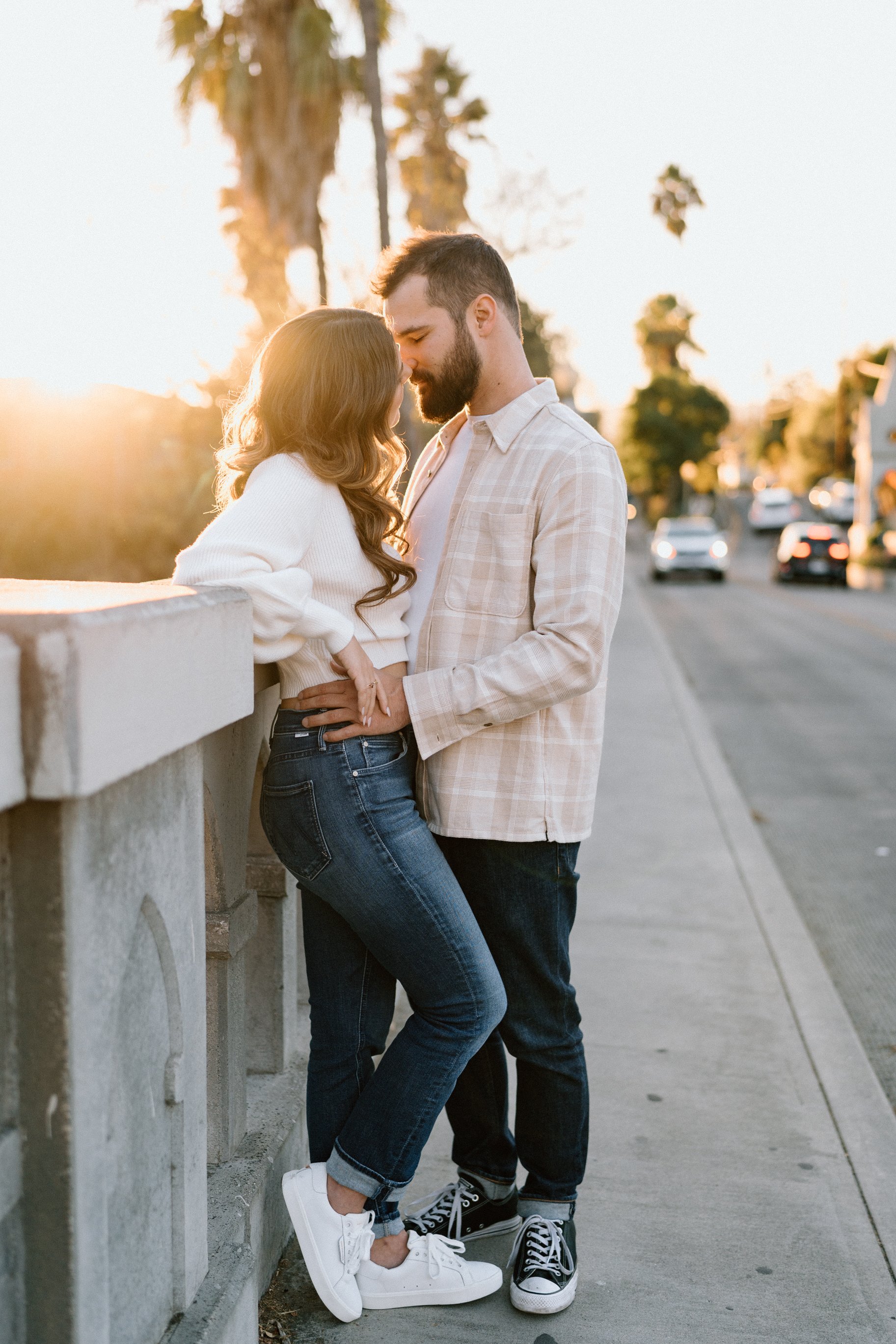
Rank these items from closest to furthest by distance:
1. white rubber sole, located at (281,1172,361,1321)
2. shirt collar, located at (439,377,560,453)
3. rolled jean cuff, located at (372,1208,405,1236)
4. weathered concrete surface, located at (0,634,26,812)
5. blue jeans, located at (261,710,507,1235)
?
1. weathered concrete surface, located at (0,634,26,812)
2. blue jeans, located at (261,710,507,1235)
3. white rubber sole, located at (281,1172,361,1321)
4. rolled jean cuff, located at (372,1208,405,1236)
5. shirt collar, located at (439,377,560,453)

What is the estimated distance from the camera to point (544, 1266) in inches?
98.3

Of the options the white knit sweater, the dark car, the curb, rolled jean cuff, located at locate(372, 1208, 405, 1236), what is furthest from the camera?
the dark car

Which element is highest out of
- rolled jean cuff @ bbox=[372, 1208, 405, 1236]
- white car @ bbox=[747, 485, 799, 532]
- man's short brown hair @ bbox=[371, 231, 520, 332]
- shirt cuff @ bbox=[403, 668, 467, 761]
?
white car @ bbox=[747, 485, 799, 532]

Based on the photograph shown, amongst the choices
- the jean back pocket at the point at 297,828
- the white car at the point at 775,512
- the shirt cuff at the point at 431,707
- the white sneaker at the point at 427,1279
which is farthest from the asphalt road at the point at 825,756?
the white car at the point at 775,512

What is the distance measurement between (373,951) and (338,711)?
0.45m

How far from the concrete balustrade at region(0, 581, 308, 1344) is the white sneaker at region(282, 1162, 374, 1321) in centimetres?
13

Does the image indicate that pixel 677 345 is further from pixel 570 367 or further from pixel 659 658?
pixel 659 658

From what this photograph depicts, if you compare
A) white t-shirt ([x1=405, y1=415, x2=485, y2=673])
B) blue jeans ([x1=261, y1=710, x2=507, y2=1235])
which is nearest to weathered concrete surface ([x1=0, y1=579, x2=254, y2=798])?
blue jeans ([x1=261, y1=710, x2=507, y2=1235])

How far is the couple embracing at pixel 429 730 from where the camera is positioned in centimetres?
220

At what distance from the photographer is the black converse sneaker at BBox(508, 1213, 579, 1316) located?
246cm

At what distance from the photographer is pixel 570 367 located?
30.0 metres

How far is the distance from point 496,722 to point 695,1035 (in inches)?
77.4

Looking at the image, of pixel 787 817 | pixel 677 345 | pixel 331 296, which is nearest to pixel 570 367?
pixel 331 296

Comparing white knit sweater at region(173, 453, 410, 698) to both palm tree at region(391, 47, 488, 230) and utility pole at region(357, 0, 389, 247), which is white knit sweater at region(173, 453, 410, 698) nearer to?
utility pole at region(357, 0, 389, 247)
